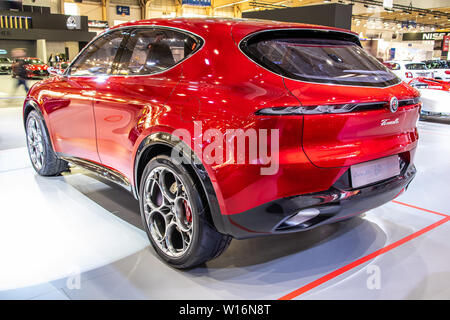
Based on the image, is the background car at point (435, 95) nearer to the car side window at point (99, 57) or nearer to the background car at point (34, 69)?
the car side window at point (99, 57)

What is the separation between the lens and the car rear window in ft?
6.52

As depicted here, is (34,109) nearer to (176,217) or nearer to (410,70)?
(176,217)

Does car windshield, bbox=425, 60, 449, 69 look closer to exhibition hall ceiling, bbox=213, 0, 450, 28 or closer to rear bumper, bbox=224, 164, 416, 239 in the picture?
exhibition hall ceiling, bbox=213, 0, 450, 28

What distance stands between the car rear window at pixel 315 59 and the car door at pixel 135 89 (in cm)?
43

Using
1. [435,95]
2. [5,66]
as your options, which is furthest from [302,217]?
[5,66]

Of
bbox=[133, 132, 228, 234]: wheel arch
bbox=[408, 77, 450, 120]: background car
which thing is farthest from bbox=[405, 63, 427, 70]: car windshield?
bbox=[133, 132, 228, 234]: wheel arch

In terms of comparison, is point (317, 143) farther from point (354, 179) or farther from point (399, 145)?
point (399, 145)

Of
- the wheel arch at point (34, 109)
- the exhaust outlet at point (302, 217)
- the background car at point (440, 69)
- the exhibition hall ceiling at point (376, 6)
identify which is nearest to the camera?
the exhaust outlet at point (302, 217)

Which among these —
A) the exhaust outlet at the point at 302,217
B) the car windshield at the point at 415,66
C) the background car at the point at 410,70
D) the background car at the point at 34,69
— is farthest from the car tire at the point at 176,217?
the background car at the point at 34,69

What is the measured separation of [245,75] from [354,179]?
2.50 feet

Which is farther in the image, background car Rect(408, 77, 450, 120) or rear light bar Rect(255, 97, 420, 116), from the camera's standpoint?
background car Rect(408, 77, 450, 120)

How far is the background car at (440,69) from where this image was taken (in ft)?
40.2

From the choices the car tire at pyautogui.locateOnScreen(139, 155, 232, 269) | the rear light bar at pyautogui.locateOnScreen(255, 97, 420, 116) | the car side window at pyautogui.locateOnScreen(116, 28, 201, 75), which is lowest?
the car tire at pyautogui.locateOnScreen(139, 155, 232, 269)

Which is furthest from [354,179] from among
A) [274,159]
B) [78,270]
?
[78,270]
